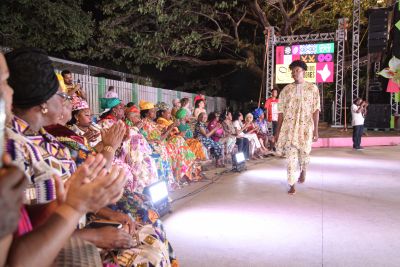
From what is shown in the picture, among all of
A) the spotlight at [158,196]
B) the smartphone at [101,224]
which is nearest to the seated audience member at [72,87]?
the spotlight at [158,196]

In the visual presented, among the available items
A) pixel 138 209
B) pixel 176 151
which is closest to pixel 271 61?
pixel 176 151

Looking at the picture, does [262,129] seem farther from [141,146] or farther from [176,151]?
[141,146]

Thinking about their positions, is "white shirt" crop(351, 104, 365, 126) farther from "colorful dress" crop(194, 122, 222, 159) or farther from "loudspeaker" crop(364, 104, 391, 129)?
"colorful dress" crop(194, 122, 222, 159)

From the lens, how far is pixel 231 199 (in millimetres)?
4883

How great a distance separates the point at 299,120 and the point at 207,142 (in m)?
2.54

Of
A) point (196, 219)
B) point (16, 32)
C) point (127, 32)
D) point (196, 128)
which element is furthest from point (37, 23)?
point (196, 219)

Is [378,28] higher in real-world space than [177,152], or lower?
higher

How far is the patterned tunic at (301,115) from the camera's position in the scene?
5.31 m

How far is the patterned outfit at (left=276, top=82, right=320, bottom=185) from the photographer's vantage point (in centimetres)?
531

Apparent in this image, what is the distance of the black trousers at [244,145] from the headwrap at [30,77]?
285 inches

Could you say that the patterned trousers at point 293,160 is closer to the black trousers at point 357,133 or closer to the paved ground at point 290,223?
the paved ground at point 290,223

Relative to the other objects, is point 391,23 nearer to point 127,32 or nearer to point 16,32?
point 127,32

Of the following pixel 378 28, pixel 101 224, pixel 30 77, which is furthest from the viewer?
pixel 378 28

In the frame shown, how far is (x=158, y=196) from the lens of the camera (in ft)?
12.5
